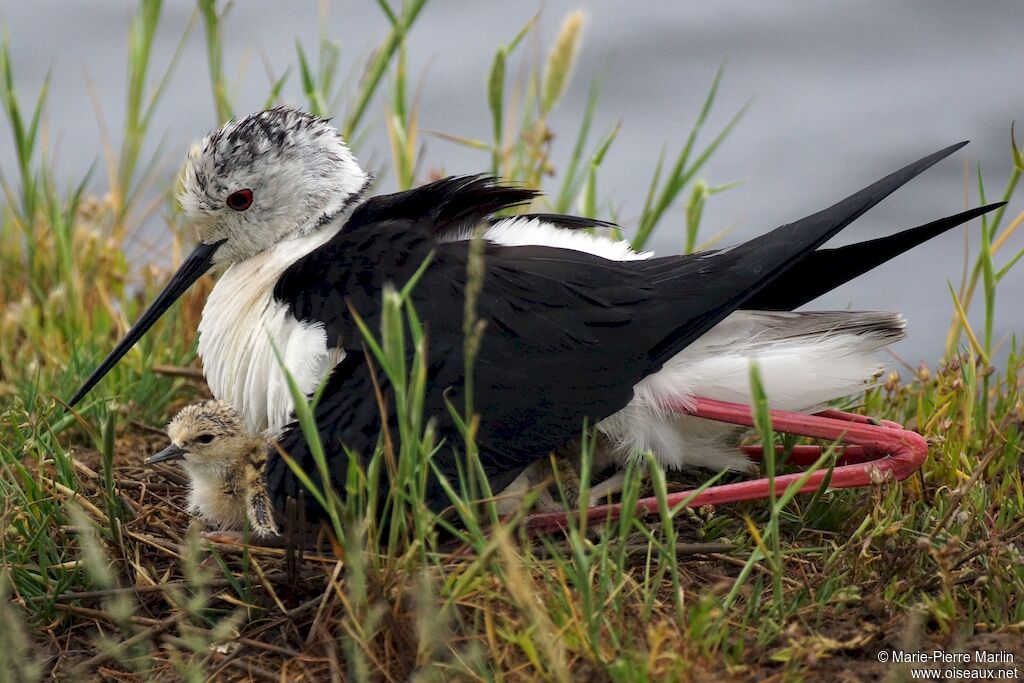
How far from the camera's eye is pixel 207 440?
3682 millimetres

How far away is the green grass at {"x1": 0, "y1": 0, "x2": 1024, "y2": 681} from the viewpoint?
9.39 feet

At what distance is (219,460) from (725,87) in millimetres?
6148

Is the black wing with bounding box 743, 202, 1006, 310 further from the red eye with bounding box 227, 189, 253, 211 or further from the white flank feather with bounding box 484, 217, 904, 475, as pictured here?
the red eye with bounding box 227, 189, 253, 211

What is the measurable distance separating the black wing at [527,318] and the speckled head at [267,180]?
0.40 m

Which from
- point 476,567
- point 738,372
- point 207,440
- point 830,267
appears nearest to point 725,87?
point 830,267

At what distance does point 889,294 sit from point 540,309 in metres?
4.48

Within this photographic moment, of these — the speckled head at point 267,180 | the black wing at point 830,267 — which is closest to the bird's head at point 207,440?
the speckled head at point 267,180

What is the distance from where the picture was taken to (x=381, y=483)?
11.6 feet

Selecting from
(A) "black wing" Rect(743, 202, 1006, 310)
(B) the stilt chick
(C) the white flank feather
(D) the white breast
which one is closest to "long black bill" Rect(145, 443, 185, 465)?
(B) the stilt chick

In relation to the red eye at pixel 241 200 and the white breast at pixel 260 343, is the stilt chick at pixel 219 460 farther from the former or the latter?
the red eye at pixel 241 200

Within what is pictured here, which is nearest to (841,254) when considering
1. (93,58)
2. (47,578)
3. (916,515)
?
(916,515)

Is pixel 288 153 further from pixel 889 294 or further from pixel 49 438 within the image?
pixel 889 294

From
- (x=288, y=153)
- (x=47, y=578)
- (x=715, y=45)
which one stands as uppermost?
(x=715, y=45)

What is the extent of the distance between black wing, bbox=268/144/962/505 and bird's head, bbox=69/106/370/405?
1.30 ft
